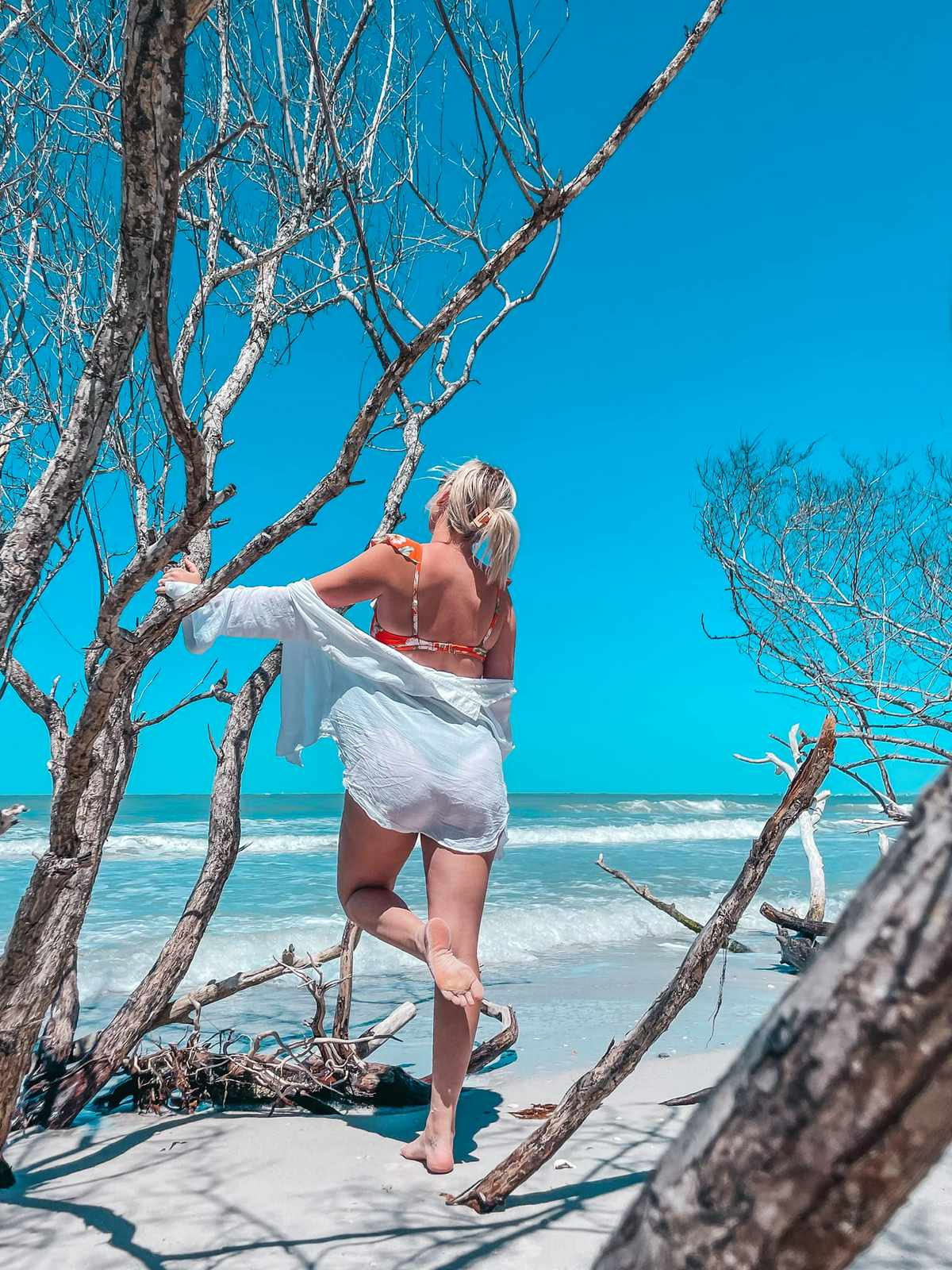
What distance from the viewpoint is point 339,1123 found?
3.04 m

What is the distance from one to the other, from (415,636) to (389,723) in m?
0.29

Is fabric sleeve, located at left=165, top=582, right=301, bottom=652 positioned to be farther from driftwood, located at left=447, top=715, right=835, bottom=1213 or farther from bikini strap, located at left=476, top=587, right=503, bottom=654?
driftwood, located at left=447, top=715, right=835, bottom=1213

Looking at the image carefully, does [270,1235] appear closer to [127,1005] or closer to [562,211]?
[127,1005]

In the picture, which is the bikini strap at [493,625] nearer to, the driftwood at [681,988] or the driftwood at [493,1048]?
the driftwood at [681,988]

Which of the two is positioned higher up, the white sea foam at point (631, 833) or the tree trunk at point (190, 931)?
the tree trunk at point (190, 931)

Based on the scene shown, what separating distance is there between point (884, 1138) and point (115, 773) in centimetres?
280

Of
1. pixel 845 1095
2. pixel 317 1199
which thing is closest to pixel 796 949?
pixel 317 1199

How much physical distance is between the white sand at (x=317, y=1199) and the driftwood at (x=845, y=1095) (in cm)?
180

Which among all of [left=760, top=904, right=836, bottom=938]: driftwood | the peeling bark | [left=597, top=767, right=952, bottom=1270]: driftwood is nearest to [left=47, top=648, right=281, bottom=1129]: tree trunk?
the peeling bark

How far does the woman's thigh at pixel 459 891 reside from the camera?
268cm

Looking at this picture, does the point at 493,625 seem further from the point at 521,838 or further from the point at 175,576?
the point at 521,838

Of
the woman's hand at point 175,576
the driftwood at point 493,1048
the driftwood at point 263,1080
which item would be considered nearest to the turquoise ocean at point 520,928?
the driftwood at point 493,1048

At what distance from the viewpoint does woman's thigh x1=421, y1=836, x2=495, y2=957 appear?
268 cm

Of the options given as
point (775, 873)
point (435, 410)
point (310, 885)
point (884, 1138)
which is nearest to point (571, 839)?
point (775, 873)
